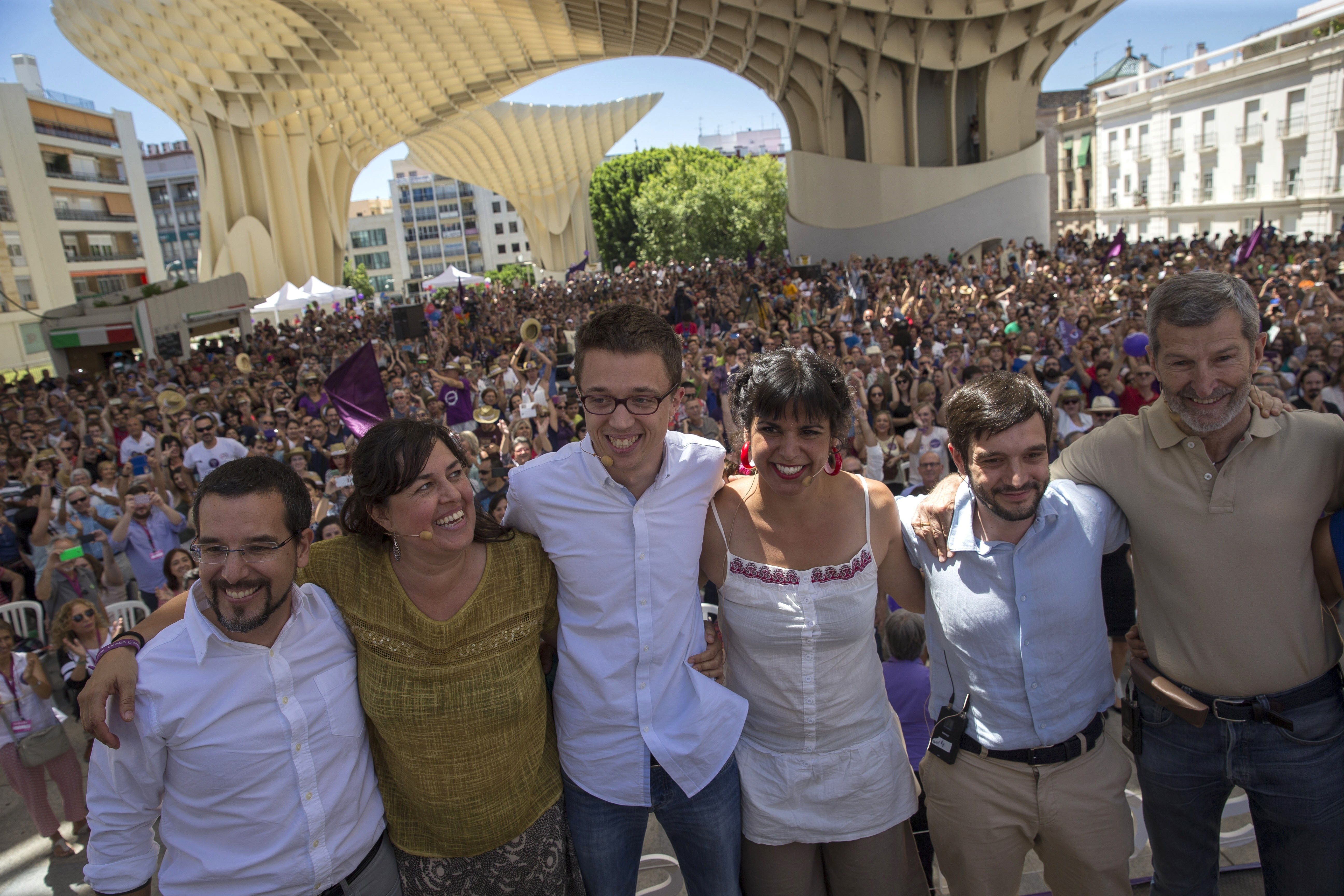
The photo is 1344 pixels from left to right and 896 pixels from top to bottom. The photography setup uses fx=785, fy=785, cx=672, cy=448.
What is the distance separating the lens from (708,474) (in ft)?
7.64

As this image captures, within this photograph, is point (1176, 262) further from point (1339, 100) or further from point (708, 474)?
point (1339, 100)

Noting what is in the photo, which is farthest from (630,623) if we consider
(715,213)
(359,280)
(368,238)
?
(368,238)

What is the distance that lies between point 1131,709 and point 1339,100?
134 feet

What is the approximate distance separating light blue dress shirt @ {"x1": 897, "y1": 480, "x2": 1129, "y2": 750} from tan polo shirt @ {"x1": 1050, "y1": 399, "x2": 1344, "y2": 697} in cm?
16

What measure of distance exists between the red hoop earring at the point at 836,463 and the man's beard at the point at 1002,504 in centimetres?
38

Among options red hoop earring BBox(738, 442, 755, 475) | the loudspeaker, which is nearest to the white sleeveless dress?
red hoop earring BBox(738, 442, 755, 475)

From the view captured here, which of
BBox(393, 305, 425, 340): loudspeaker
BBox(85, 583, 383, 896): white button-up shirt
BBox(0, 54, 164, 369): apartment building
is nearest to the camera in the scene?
BBox(85, 583, 383, 896): white button-up shirt

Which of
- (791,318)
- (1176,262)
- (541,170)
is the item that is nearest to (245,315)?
(791,318)

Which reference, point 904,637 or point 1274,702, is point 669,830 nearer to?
point 904,637

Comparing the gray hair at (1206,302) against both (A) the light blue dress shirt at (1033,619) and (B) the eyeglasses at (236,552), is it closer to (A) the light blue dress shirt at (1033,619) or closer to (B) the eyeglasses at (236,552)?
(A) the light blue dress shirt at (1033,619)

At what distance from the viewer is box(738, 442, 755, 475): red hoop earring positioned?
2494 millimetres

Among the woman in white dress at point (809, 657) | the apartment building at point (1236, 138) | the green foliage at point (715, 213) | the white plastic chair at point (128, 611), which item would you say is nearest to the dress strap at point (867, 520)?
the woman in white dress at point (809, 657)

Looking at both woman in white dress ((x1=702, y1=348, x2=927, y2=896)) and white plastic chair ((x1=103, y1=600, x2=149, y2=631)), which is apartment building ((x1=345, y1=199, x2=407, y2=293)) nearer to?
white plastic chair ((x1=103, y1=600, x2=149, y2=631))

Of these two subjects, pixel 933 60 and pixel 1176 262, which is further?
pixel 933 60
